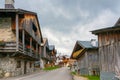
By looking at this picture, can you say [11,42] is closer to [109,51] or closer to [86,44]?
[86,44]

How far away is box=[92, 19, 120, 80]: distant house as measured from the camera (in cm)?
1614

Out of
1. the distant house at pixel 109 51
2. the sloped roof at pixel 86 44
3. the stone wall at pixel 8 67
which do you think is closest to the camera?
the distant house at pixel 109 51

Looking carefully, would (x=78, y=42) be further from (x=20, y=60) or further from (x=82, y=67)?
(x=20, y=60)

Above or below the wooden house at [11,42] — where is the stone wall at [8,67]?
below

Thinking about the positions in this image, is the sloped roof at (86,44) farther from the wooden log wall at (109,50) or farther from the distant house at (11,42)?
the wooden log wall at (109,50)

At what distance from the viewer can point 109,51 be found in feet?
57.3

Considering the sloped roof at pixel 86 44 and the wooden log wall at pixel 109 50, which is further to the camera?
the sloped roof at pixel 86 44

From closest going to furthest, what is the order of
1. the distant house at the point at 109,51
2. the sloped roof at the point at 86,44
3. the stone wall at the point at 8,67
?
the distant house at the point at 109,51 < the stone wall at the point at 8,67 < the sloped roof at the point at 86,44

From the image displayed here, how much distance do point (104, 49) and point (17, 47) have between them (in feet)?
44.1

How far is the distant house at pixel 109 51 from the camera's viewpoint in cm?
1614

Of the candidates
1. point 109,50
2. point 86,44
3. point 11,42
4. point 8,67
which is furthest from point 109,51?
point 86,44

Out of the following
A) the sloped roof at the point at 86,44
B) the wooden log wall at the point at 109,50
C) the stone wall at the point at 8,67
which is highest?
the sloped roof at the point at 86,44

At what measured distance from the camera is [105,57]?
18328mm

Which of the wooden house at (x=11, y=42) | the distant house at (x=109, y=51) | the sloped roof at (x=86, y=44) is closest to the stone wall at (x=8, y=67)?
the wooden house at (x=11, y=42)
